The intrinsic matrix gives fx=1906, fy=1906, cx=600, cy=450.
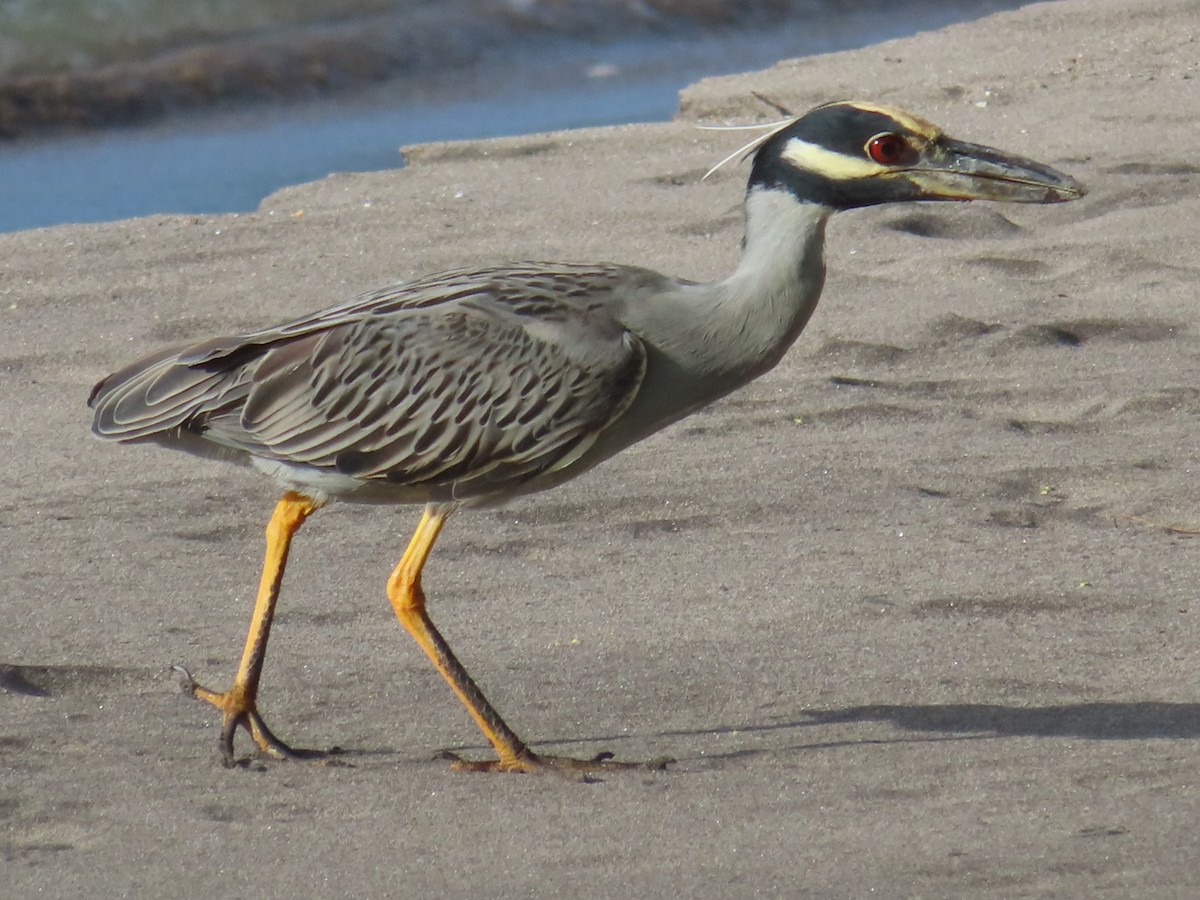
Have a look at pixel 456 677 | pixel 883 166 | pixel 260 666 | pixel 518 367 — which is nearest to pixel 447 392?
pixel 518 367

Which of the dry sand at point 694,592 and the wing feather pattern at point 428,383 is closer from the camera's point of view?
the dry sand at point 694,592

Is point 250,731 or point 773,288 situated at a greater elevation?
point 773,288

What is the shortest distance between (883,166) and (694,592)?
4.44 ft

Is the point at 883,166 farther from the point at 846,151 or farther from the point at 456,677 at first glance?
the point at 456,677

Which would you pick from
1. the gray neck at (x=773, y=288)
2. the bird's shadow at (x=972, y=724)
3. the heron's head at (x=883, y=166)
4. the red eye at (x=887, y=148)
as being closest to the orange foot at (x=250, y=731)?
the bird's shadow at (x=972, y=724)

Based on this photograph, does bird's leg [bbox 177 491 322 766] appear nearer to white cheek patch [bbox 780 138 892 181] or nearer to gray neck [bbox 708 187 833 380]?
gray neck [bbox 708 187 833 380]

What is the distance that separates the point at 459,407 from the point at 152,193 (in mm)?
6095

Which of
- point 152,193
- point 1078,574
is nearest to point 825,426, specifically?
point 1078,574

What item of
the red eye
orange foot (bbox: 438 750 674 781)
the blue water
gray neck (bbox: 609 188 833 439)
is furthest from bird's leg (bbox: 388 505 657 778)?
the blue water

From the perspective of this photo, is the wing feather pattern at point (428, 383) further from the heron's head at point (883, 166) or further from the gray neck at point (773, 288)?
the heron's head at point (883, 166)

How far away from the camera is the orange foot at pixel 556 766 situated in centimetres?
433

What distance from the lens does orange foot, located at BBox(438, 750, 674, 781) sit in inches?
171

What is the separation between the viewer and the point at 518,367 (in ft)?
14.9

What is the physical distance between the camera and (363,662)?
192 inches
